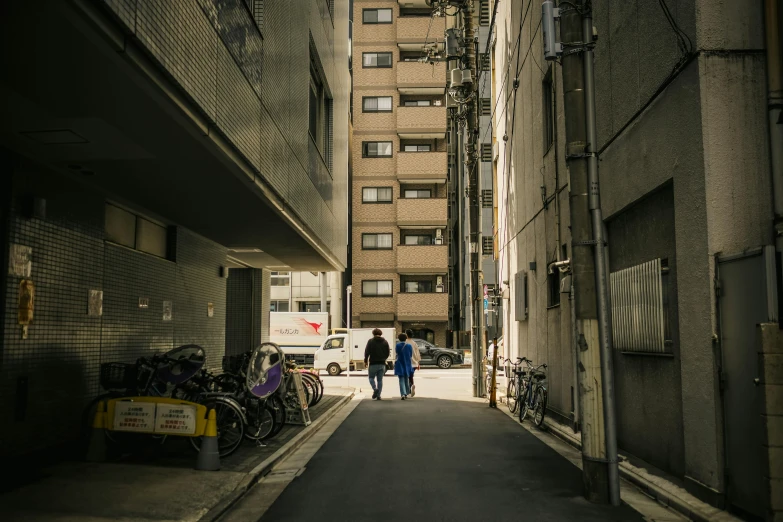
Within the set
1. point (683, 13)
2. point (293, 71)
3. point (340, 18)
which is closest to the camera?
point (683, 13)

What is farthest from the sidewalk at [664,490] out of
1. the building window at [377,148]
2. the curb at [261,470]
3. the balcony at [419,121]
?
the building window at [377,148]

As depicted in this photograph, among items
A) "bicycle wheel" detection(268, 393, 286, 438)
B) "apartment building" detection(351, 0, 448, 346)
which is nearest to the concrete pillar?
"bicycle wheel" detection(268, 393, 286, 438)

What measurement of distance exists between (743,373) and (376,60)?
159 feet

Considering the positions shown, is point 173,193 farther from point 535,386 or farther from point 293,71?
point 535,386

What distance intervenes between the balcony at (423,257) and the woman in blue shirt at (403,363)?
2954 centimetres

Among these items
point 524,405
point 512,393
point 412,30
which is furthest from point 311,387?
point 412,30

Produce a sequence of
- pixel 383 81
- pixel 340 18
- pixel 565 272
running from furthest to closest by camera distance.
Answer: pixel 383 81 → pixel 340 18 → pixel 565 272

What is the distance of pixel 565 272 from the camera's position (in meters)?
12.8

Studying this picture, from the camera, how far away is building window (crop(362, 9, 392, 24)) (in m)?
52.7

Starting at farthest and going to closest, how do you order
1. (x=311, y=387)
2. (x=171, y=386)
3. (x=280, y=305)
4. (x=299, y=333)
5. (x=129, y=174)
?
(x=280, y=305) < (x=299, y=333) < (x=311, y=387) < (x=171, y=386) < (x=129, y=174)

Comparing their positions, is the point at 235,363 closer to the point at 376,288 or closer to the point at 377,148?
the point at 376,288

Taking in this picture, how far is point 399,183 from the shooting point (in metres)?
51.2

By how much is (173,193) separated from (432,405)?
380 inches

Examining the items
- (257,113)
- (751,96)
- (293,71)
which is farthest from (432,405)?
(751,96)
